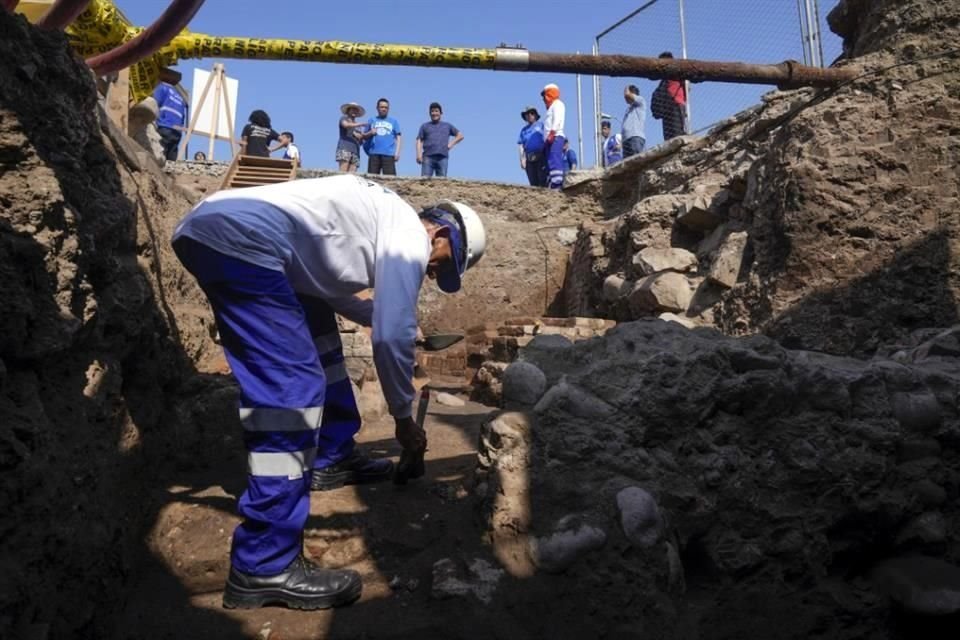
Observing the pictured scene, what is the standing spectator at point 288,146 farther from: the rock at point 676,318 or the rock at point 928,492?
the rock at point 928,492

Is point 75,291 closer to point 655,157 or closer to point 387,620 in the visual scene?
point 387,620

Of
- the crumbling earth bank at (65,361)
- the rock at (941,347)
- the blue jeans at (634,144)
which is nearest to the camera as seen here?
the crumbling earth bank at (65,361)

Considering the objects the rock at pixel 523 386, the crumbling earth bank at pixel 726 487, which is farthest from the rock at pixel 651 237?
the rock at pixel 523 386

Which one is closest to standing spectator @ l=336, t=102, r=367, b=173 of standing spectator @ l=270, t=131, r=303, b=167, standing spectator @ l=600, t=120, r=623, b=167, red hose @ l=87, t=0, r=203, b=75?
standing spectator @ l=270, t=131, r=303, b=167

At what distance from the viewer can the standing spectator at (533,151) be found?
9875 millimetres

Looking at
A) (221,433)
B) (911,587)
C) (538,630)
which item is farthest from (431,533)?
(911,587)

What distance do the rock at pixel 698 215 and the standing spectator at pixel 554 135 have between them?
132 inches

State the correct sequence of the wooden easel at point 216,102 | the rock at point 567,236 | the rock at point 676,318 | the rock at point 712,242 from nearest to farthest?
the rock at point 676,318, the rock at point 712,242, the rock at point 567,236, the wooden easel at point 216,102

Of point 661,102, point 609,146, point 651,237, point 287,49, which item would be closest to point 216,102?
point 609,146

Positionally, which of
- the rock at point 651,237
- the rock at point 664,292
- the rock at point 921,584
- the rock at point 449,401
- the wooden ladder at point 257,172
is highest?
the wooden ladder at point 257,172

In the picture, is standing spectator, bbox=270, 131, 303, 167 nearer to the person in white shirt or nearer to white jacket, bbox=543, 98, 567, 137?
white jacket, bbox=543, 98, 567, 137

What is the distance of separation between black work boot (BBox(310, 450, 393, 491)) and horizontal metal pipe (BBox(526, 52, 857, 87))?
2.04 metres

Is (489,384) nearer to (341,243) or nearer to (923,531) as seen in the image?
(341,243)

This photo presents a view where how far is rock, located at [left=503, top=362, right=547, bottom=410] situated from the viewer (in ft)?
9.06
